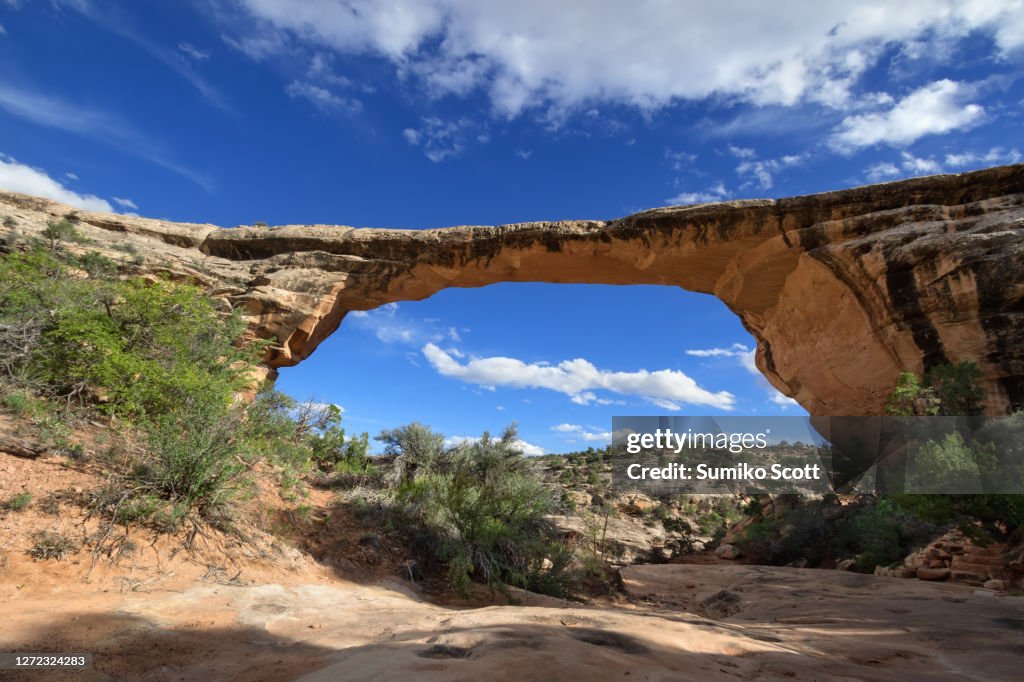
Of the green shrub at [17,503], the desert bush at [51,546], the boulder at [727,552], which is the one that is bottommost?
the boulder at [727,552]

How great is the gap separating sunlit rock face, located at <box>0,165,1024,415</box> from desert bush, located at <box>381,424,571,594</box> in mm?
7219

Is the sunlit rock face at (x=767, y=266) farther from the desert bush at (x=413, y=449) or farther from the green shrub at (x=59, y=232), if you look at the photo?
the desert bush at (x=413, y=449)

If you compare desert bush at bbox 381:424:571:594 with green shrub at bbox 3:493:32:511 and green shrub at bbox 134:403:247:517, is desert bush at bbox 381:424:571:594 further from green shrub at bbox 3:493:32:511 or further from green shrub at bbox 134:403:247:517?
green shrub at bbox 3:493:32:511

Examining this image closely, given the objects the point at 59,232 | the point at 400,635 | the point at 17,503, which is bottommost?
the point at 400,635

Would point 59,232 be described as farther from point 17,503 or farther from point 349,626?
point 349,626

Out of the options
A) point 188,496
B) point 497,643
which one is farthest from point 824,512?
point 188,496

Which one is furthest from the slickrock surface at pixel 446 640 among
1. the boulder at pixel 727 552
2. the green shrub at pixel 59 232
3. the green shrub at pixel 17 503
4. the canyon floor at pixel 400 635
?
the boulder at pixel 727 552

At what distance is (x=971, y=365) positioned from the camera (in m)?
10.7

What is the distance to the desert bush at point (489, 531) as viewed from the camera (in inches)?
273

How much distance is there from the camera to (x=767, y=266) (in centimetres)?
1378

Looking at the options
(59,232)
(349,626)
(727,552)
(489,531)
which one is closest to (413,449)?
(489,531)

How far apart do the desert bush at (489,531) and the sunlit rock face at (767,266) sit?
722 cm

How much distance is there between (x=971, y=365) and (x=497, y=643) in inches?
500

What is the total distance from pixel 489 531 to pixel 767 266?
1115 cm
